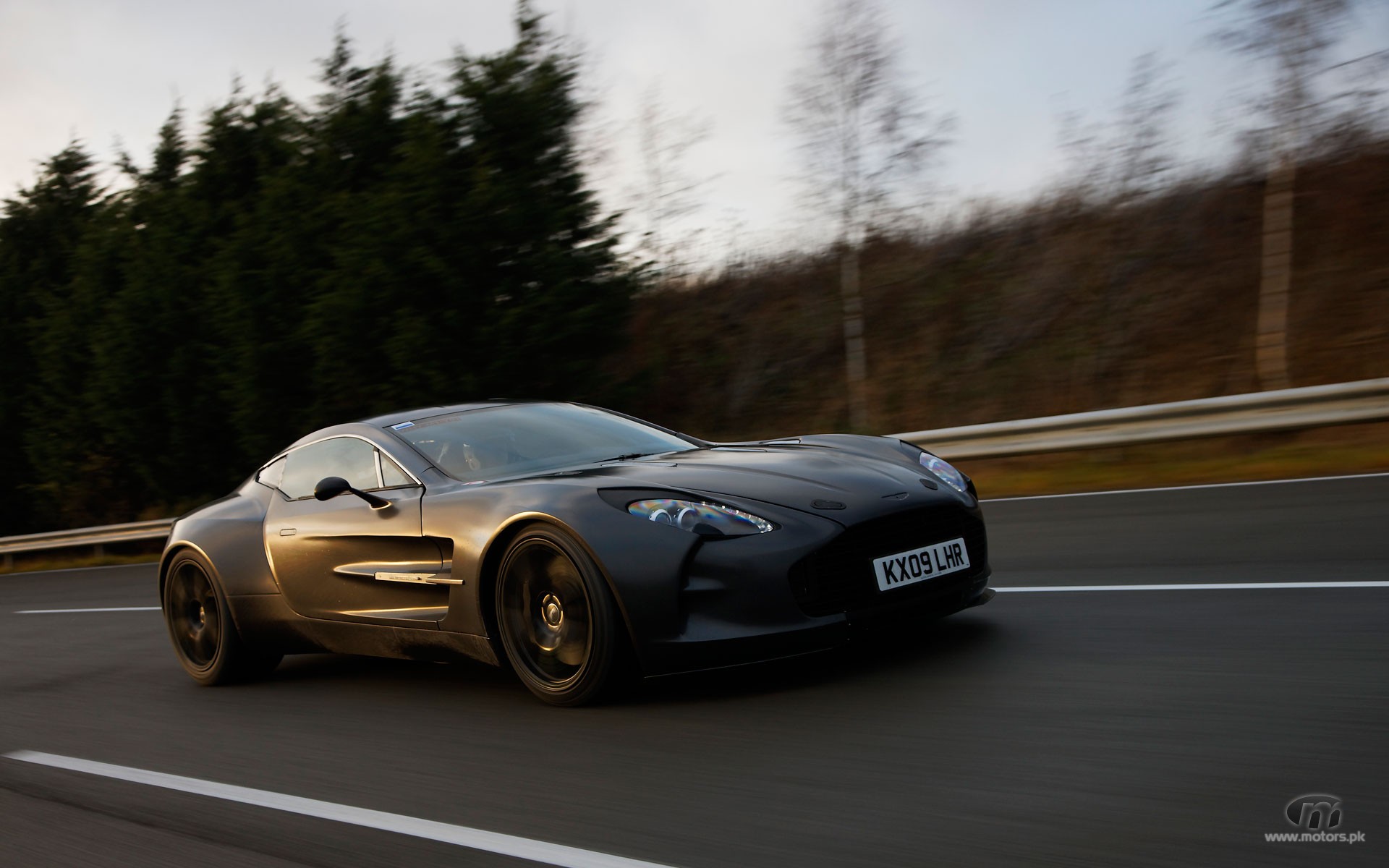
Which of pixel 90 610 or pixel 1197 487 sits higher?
pixel 1197 487

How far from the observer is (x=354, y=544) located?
17.3ft

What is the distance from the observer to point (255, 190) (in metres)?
19.9

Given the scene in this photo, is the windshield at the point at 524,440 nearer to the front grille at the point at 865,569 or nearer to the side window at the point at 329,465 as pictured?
the side window at the point at 329,465

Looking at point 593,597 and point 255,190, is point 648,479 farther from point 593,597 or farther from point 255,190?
point 255,190

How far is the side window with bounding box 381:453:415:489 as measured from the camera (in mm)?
5234

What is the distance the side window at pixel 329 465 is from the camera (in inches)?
218

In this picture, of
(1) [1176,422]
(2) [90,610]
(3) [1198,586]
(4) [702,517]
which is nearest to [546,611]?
(4) [702,517]

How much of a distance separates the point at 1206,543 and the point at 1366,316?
10.3 metres

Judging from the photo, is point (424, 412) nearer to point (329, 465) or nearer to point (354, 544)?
point (329, 465)

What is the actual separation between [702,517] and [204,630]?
3.43 m

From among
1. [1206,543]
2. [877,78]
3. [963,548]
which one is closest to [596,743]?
[963,548]

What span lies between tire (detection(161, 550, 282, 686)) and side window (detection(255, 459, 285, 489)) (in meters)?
0.51

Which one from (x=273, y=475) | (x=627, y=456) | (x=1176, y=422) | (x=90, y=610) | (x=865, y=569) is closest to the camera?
(x=865, y=569)

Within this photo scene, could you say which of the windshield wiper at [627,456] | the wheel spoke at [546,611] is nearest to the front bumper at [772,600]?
the wheel spoke at [546,611]
